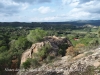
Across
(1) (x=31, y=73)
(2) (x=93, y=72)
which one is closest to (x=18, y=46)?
(1) (x=31, y=73)

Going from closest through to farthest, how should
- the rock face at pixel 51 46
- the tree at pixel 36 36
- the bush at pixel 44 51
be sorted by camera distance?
the bush at pixel 44 51 < the rock face at pixel 51 46 < the tree at pixel 36 36

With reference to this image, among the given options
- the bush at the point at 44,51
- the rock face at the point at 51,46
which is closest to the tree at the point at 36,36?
the rock face at the point at 51,46

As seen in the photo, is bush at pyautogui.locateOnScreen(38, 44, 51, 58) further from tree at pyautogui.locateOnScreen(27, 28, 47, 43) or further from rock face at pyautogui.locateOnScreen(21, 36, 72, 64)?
tree at pyautogui.locateOnScreen(27, 28, 47, 43)

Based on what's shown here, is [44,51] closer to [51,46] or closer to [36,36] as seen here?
[51,46]

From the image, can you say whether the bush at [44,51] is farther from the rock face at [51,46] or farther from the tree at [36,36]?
the tree at [36,36]

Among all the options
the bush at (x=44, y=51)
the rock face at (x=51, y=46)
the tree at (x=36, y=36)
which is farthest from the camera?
the tree at (x=36, y=36)

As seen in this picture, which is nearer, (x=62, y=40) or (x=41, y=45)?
(x=41, y=45)

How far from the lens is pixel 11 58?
158 ft

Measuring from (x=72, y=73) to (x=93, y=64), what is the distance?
276 cm

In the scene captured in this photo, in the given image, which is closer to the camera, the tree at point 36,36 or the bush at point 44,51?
the bush at point 44,51

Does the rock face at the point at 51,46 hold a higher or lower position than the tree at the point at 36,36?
lower

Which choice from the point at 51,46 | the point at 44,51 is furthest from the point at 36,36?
the point at 44,51

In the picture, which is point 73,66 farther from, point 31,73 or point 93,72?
point 31,73

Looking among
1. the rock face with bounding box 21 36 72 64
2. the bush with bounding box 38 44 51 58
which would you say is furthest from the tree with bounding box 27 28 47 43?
the bush with bounding box 38 44 51 58
